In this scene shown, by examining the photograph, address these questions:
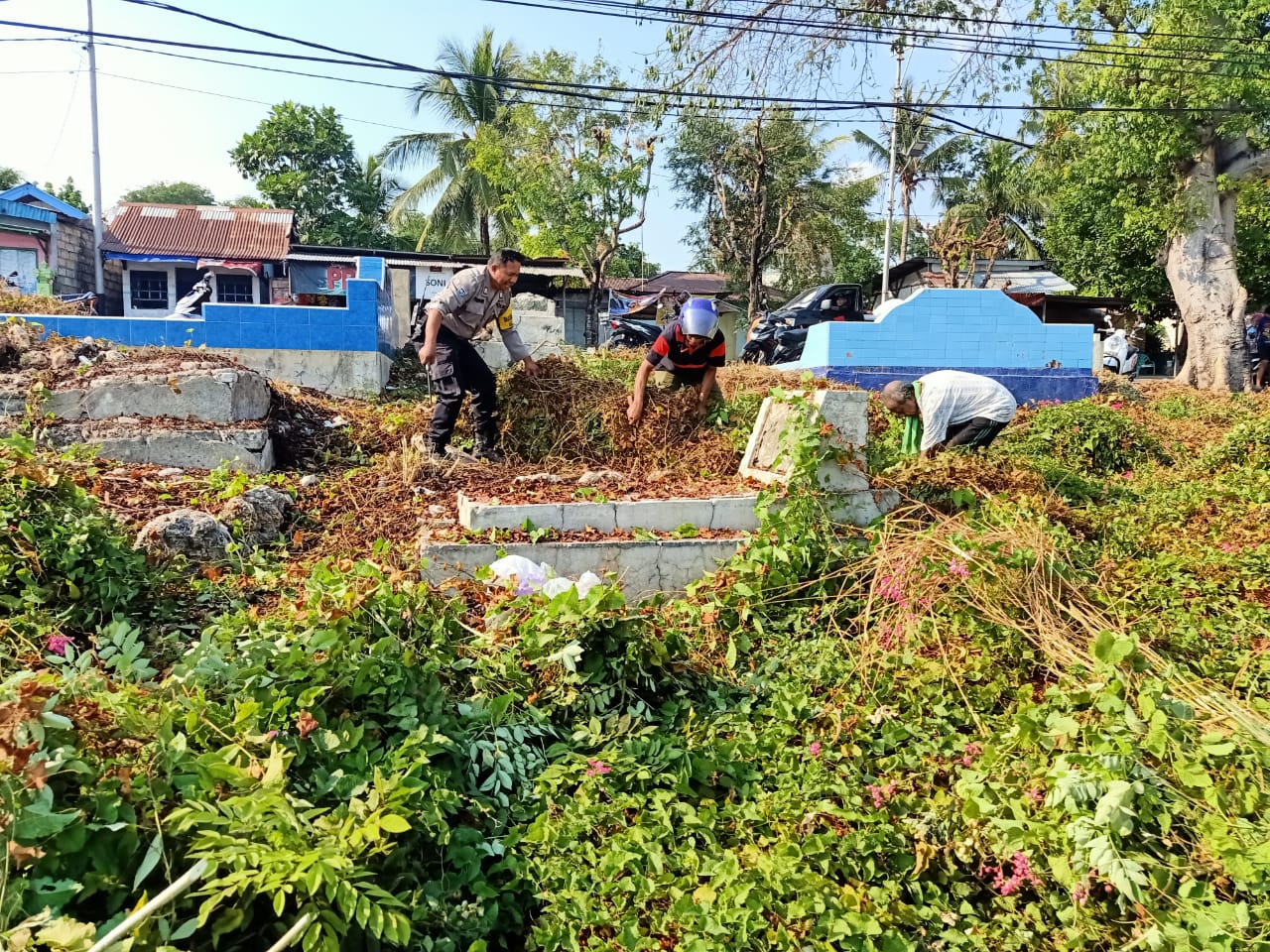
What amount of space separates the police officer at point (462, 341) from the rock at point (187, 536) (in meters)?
1.79

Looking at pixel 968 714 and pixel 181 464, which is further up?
pixel 181 464

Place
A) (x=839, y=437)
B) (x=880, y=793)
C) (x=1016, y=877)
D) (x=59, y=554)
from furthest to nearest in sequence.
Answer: (x=839, y=437) < (x=59, y=554) < (x=880, y=793) < (x=1016, y=877)

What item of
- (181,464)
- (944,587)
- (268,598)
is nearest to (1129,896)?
(944,587)

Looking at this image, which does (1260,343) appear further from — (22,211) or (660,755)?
(22,211)

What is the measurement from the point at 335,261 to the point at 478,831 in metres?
23.5

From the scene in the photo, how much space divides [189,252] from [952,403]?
77.5 feet

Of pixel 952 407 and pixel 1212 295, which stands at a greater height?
pixel 1212 295

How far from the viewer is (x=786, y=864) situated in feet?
7.94

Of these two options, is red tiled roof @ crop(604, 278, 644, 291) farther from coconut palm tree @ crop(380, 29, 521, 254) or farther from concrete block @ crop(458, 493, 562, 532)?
concrete block @ crop(458, 493, 562, 532)

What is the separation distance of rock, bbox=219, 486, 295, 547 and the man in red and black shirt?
2.47 meters

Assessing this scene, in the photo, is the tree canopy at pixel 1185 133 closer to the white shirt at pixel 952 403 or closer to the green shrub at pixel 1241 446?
the green shrub at pixel 1241 446

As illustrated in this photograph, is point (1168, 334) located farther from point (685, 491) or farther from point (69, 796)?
point (69, 796)

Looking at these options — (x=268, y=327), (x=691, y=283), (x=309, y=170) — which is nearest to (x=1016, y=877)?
(x=268, y=327)

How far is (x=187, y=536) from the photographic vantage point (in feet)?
14.3
